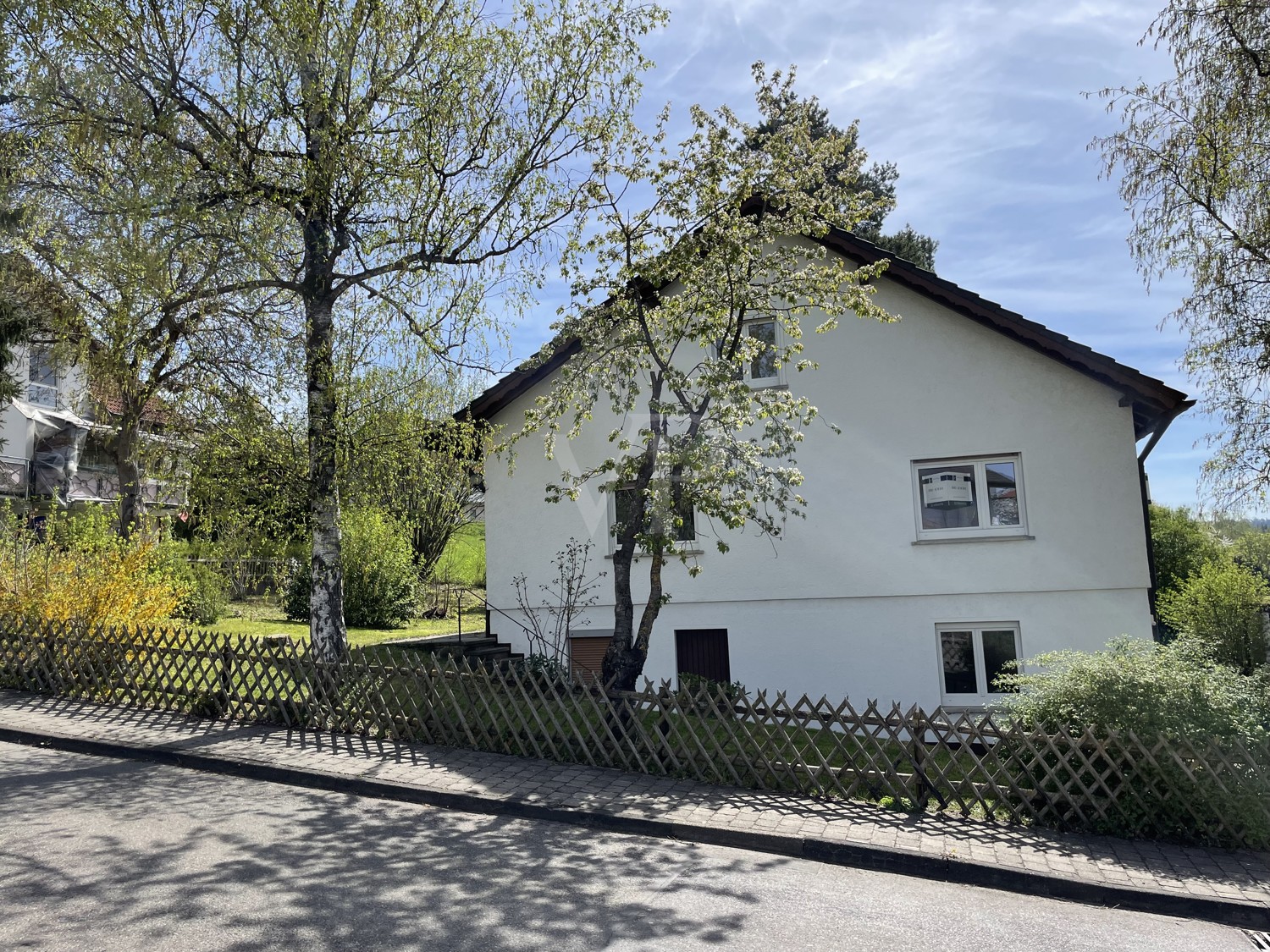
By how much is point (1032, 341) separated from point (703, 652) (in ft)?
22.7

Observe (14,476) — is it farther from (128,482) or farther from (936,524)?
(936,524)

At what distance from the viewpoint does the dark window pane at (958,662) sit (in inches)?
536

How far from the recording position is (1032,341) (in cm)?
1318

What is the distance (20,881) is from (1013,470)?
12.6 m

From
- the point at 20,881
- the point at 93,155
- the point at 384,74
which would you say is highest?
the point at 384,74

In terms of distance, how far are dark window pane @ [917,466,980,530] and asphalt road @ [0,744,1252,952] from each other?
800 centimetres

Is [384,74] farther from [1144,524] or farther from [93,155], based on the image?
[1144,524]

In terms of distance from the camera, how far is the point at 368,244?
11.6 meters

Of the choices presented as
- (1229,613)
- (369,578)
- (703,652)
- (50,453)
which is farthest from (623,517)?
(50,453)

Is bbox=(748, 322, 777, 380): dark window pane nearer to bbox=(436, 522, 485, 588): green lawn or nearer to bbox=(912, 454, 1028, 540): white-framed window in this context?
bbox=(912, 454, 1028, 540): white-framed window

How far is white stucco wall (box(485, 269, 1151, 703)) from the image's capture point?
1309 cm

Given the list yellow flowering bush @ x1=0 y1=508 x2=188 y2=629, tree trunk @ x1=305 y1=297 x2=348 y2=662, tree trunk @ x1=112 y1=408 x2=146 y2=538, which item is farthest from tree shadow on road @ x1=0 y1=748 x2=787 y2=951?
tree trunk @ x1=112 y1=408 x2=146 y2=538

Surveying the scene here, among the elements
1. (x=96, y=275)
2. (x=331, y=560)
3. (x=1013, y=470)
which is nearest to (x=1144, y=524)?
(x=1013, y=470)

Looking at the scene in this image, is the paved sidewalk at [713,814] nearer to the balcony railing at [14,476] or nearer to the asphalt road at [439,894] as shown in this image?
the asphalt road at [439,894]
